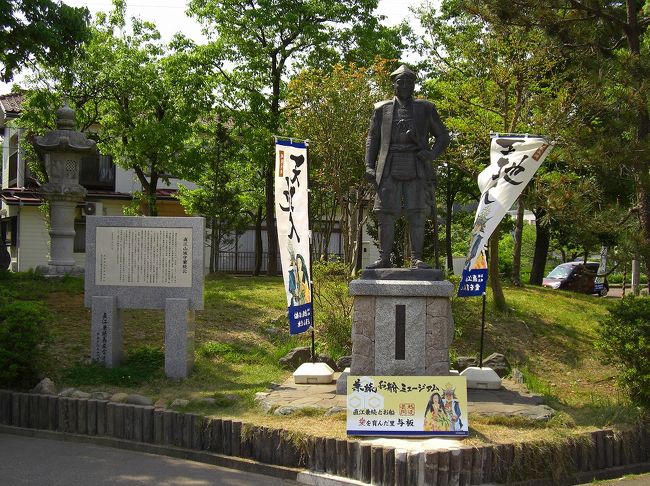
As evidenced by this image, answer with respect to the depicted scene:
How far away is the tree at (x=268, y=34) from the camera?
20016mm

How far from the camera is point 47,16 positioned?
1262cm

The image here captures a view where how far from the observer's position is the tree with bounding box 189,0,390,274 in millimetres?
20016

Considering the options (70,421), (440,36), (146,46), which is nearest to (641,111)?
(440,36)

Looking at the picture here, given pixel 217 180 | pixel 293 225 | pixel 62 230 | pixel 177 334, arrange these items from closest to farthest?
pixel 177 334
pixel 293 225
pixel 62 230
pixel 217 180

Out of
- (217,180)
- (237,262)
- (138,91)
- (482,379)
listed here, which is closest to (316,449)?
(482,379)

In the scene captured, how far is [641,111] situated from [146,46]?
15.5m

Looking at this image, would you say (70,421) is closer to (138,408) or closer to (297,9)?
(138,408)

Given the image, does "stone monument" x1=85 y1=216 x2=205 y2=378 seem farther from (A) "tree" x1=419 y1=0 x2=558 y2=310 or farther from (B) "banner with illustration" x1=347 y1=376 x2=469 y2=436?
(A) "tree" x1=419 y1=0 x2=558 y2=310

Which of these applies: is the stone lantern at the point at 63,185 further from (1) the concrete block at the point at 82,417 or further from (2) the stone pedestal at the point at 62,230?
(1) the concrete block at the point at 82,417

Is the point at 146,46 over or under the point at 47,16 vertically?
over

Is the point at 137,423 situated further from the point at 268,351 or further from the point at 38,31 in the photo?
the point at 38,31

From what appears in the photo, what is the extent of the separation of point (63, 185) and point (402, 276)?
9381mm

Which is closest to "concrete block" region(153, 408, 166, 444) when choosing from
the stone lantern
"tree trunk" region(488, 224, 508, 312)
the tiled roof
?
"tree trunk" region(488, 224, 508, 312)

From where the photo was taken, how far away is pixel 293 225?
9625mm
